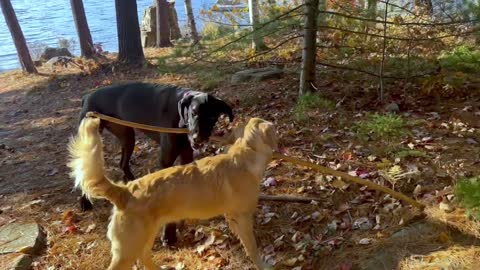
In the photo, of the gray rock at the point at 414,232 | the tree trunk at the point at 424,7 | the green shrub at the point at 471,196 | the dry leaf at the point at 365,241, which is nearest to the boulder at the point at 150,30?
the tree trunk at the point at 424,7

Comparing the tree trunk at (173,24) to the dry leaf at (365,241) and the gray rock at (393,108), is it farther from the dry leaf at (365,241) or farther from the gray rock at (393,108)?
the dry leaf at (365,241)

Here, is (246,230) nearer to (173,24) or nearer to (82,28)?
(82,28)

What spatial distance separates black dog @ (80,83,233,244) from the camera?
14.4ft

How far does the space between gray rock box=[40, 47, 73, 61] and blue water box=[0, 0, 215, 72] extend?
3.41 feet

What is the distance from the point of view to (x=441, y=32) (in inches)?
310

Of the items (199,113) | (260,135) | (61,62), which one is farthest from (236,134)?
(61,62)

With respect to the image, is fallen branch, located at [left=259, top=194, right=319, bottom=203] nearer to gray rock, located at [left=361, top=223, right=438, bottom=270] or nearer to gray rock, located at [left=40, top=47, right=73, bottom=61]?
gray rock, located at [left=361, top=223, right=438, bottom=270]

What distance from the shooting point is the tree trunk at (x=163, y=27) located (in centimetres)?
1605

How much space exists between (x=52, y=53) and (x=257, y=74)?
34.8ft

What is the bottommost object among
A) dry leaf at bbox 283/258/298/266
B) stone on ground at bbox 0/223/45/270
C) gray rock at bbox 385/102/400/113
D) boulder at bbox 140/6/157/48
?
stone on ground at bbox 0/223/45/270

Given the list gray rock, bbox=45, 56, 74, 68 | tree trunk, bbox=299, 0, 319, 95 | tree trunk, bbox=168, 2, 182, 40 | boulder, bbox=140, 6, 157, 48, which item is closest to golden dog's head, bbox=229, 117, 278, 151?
tree trunk, bbox=299, 0, 319, 95

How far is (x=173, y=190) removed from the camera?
3.56 meters

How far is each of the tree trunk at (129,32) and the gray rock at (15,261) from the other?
367 inches

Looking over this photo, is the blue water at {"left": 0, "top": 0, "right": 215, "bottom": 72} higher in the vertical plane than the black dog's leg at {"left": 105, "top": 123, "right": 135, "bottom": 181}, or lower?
higher
